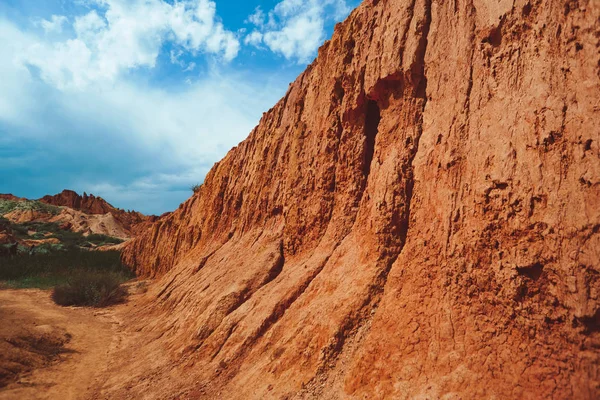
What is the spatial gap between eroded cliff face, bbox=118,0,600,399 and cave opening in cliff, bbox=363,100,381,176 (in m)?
0.05

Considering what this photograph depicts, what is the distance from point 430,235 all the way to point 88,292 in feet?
52.7

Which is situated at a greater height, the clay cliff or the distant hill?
the clay cliff

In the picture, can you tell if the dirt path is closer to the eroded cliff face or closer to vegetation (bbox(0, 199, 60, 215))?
the eroded cliff face

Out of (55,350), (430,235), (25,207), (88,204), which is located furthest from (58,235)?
(430,235)

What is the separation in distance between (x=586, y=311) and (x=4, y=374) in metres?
10.5

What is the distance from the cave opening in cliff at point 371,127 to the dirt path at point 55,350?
25.9 feet

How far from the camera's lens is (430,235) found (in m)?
5.47

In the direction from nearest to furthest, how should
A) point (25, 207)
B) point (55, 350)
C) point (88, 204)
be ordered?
1. point (55, 350)
2. point (25, 207)
3. point (88, 204)

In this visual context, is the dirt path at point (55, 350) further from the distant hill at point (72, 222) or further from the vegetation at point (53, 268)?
the distant hill at point (72, 222)

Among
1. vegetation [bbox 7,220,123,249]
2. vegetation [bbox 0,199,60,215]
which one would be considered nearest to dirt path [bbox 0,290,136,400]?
vegetation [bbox 7,220,123,249]

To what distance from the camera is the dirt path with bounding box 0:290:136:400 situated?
746cm

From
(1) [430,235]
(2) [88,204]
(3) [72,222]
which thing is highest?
(2) [88,204]

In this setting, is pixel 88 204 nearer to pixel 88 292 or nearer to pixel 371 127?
pixel 88 292

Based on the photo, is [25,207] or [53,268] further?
[25,207]
